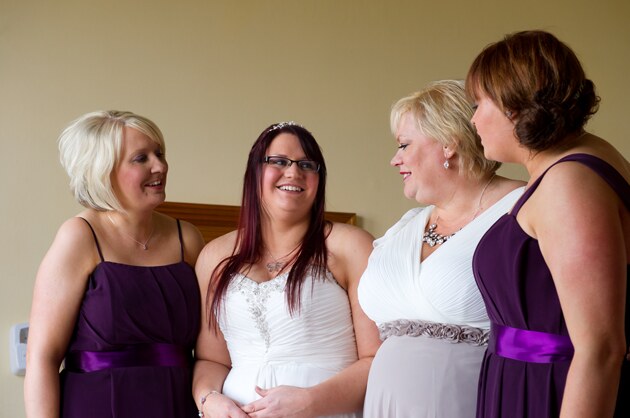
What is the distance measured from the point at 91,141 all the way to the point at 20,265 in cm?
138

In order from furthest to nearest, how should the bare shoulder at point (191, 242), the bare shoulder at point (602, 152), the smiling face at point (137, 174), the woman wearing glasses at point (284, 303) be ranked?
1. the bare shoulder at point (191, 242)
2. the smiling face at point (137, 174)
3. the woman wearing glasses at point (284, 303)
4. the bare shoulder at point (602, 152)

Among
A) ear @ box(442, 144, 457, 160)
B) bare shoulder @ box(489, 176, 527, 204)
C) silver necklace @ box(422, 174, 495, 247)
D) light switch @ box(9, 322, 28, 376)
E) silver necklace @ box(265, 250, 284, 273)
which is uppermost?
ear @ box(442, 144, 457, 160)

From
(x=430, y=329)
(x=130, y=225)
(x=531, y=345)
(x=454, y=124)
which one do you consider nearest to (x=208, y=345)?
(x=130, y=225)

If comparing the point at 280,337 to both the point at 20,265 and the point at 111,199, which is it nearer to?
the point at 111,199

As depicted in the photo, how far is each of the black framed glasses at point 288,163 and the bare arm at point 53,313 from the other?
637 mm

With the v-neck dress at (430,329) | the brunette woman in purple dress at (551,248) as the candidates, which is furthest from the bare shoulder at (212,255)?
the brunette woman in purple dress at (551,248)

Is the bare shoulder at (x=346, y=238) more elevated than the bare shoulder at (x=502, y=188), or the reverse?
the bare shoulder at (x=502, y=188)

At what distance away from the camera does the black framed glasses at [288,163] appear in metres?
2.72

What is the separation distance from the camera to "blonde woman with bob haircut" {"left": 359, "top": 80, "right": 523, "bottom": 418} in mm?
2270

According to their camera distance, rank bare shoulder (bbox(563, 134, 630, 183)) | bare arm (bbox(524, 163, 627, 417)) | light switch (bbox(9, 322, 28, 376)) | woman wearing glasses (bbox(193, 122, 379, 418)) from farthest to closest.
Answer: light switch (bbox(9, 322, 28, 376)) < woman wearing glasses (bbox(193, 122, 379, 418)) < bare shoulder (bbox(563, 134, 630, 183)) < bare arm (bbox(524, 163, 627, 417))

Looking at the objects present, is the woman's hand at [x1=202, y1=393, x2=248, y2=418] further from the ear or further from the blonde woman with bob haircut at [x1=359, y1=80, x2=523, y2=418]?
the ear

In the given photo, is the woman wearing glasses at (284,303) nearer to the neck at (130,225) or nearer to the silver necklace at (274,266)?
the silver necklace at (274,266)

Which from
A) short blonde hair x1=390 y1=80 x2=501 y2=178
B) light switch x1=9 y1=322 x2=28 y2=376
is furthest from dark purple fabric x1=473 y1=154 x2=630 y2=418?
light switch x1=9 y1=322 x2=28 y2=376

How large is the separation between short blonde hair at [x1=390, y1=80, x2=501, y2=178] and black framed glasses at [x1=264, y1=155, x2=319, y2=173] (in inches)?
14.9
